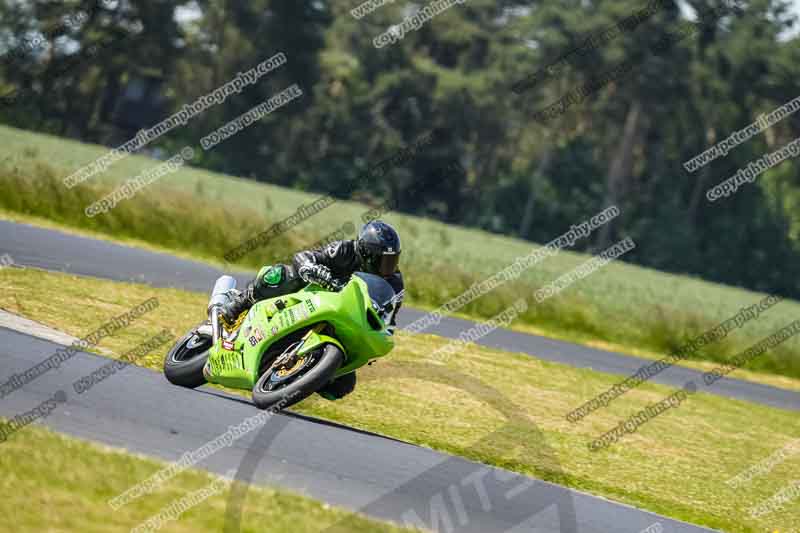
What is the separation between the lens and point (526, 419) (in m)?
13.1

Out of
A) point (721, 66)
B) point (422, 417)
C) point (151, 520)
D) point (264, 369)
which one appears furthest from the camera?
point (721, 66)

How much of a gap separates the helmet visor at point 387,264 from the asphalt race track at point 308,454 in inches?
55.8

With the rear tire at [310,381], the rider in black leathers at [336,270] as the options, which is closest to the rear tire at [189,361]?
the rider in black leathers at [336,270]

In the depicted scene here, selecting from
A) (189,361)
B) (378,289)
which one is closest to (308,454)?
(378,289)

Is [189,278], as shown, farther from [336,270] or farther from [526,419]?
[336,270]

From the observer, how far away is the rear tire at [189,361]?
33.4 feet

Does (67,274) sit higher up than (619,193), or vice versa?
(67,274)

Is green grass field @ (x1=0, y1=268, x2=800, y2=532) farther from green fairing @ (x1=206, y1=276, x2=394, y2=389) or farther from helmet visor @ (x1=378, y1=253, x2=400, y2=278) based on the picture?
helmet visor @ (x1=378, y1=253, x2=400, y2=278)

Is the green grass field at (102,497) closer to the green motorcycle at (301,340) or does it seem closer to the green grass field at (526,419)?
the green motorcycle at (301,340)

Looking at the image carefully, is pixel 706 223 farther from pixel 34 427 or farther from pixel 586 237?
pixel 34 427

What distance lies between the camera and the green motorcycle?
30.1 feet

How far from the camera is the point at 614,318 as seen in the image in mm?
26203

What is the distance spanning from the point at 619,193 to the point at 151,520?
67075 millimetres

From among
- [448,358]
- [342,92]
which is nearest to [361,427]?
[448,358]
